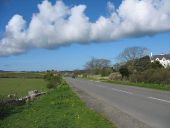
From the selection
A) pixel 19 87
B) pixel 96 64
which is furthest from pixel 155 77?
pixel 96 64

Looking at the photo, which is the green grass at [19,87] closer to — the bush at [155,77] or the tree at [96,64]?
the bush at [155,77]

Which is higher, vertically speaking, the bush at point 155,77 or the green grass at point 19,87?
the bush at point 155,77

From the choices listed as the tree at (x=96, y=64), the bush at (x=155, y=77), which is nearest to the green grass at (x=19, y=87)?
the bush at (x=155, y=77)

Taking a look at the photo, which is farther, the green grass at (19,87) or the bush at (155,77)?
the green grass at (19,87)

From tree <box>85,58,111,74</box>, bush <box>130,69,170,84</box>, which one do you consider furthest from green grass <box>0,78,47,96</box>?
tree <box>85,58,111,74</box>

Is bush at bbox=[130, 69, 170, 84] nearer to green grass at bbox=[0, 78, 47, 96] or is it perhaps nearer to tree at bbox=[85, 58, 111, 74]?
green grass at bbox=[0, 78, 47, 96]

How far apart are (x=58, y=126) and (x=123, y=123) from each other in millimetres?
2190

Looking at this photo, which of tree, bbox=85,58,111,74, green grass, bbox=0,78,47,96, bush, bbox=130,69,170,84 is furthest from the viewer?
tree, bbox=85,58,111,74

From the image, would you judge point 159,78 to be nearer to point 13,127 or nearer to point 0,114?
point 0,114

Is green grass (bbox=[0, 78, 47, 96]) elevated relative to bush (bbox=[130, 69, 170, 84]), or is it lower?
lower

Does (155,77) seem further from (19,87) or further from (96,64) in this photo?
(96,64)

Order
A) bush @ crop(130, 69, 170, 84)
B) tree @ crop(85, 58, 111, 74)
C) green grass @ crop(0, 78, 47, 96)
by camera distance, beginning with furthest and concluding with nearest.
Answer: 1. tree @ crop(85, 58, 111, 74)
2. green grass @ crop(0, 78, 47, 96)
3. bush @ crop(130, 69, 170, 84)

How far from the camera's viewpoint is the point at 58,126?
475 inches

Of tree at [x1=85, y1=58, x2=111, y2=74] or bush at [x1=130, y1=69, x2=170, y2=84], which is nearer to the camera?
bush at [x1=130, y1=69, x2=170, y2=84]
